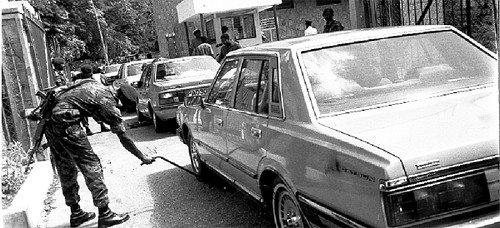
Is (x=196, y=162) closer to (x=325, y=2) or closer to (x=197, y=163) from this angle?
(x=197, y=163)

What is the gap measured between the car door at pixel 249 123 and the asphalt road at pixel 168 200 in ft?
1.11

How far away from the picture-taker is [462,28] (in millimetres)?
8719

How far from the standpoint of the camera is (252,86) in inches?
170

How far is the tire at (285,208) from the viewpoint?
11.4 feet

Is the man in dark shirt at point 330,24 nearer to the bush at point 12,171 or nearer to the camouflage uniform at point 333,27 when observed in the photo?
the camouflage uniform at point 333,27

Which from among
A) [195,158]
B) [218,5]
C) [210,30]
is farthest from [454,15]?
[210,30]

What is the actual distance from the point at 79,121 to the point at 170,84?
4693mm

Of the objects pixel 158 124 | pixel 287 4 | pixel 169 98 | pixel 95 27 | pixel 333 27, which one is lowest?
pixel 158 124

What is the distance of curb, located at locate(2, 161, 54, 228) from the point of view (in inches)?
193

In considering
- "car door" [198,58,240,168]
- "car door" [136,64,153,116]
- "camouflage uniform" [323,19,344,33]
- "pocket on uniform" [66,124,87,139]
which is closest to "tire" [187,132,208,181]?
"car door" [198,58,240,168]

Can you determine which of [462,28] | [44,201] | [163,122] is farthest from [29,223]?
[462,28]

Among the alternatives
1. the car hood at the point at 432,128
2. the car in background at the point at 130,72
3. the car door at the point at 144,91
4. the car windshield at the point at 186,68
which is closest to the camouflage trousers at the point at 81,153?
the car hood at the point at 432,128

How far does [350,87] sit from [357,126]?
1.85 ft

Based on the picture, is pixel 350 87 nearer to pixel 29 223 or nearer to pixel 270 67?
pixel 270 67
